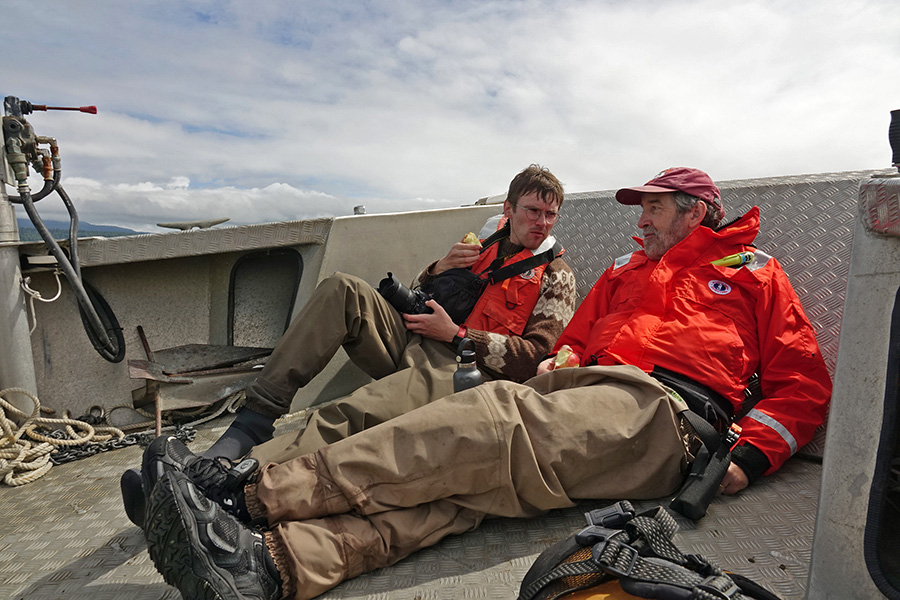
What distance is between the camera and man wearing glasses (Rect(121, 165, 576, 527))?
82.6 inches

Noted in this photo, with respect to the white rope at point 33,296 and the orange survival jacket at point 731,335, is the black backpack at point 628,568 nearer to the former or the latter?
the orange survival jacket at point 731,335

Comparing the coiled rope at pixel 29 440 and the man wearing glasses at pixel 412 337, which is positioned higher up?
the man wearing glasses at pixel 412 337

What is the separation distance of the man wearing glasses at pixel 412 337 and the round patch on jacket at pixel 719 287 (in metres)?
0.67

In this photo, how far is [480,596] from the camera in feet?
4.76

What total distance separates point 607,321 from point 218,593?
1618 millimetres

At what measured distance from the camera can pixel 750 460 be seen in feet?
6.01

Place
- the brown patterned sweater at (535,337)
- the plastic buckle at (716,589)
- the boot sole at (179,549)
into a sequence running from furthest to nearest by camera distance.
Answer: the brown patterned sweater at (535,337), the boot sole at (179,549), the plastic buckle at (716,589)

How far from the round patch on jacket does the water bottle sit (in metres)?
0.90

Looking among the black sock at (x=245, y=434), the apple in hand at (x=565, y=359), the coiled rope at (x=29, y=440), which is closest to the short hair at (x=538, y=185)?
the apple in hand at (x=565, y=359)

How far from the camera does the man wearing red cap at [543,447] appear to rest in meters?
1.44

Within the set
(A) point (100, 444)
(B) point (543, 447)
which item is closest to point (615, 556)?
(B) point (543, 447)

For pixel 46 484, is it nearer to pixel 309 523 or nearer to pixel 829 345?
pixel 309 523

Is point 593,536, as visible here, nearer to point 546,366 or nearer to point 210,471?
A: point 210,471

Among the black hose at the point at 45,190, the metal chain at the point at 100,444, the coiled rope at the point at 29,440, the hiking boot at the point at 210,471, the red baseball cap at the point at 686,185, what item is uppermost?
the black hose at the point at 45,190
